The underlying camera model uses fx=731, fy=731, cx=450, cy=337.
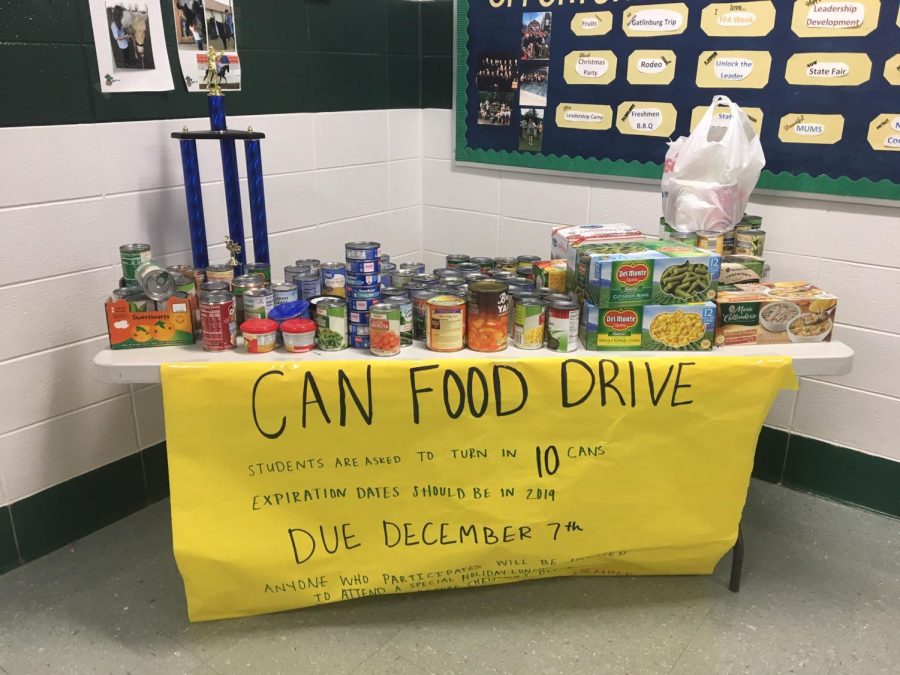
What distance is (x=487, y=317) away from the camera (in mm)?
1724

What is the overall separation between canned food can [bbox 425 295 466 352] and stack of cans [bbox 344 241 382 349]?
0.15 m

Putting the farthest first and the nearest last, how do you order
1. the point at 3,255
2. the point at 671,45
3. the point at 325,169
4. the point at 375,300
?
the point at 325,169 → the point at 671,45 → the point at 3,255 → the point at 375,300

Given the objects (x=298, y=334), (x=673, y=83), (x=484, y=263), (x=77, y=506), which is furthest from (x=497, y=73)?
(x=77, y=506)

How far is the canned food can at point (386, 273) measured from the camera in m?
1.92

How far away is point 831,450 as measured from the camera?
2.46m

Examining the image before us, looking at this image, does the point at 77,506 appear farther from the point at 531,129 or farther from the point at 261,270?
the point at 531,129

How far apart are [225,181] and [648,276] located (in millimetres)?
1239

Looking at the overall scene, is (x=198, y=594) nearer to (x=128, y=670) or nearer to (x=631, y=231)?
(x=128, y=670)

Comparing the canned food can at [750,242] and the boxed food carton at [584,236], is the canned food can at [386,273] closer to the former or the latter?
the boxed food carton at [584,236]

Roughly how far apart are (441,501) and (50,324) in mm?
1215

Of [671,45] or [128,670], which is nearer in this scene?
[128,670]

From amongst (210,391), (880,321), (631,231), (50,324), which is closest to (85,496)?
(50,324)

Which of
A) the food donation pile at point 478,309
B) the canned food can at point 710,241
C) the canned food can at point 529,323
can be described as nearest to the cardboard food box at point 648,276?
the food donation pile at point 478,309

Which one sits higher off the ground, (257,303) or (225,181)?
(225,181)
